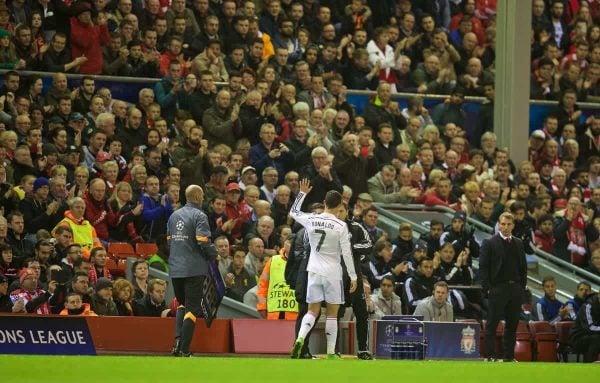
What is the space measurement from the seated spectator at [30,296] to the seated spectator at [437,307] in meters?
5.38

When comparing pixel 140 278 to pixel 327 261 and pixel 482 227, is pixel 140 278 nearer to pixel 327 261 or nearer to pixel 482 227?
pixel 327 261

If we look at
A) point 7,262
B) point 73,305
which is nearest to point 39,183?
point 7,262

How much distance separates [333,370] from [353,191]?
9505 mm

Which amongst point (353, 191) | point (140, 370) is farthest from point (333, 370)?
point (353, 191)

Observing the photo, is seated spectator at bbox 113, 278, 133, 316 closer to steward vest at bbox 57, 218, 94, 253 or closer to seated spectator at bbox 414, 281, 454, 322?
steward vest at bbox 57, 218, 94, 253

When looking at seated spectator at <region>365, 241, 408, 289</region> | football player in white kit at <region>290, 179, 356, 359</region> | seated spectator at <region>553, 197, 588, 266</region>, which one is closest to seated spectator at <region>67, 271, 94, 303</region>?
football player in white kit at <region>290, 179, 356, 359</region>

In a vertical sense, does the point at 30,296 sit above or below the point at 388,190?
below

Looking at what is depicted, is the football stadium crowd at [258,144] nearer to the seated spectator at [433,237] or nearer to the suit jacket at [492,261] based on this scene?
the seated spectator at [433,237]

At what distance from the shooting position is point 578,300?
2167 centimetres

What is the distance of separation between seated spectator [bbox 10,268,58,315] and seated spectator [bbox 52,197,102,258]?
4.10 ft

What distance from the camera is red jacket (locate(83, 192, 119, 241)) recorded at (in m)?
19.7

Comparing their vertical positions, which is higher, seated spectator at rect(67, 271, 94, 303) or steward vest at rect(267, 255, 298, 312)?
seated spectator at rect(67, 271, 94, 303)

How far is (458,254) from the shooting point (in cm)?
2170

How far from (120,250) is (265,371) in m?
6.96
